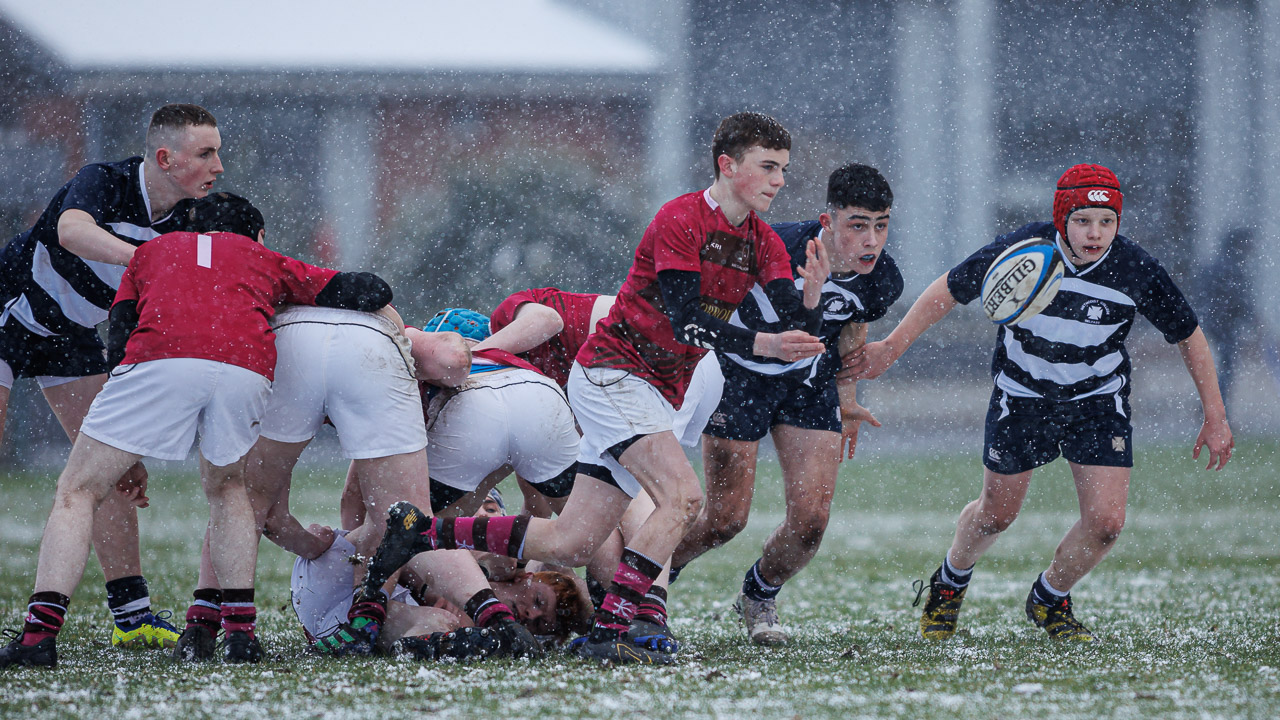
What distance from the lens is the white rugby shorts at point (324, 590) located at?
368 cm

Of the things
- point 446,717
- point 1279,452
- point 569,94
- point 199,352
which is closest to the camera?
point 446,717

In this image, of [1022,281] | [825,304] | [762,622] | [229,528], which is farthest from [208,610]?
[1022,281]

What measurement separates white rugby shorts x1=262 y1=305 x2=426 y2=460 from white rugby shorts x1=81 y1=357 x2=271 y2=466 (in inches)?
6.2

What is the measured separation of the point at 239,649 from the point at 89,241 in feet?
4.52

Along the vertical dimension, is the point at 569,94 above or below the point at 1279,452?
above


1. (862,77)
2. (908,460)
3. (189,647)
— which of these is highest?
(862,77)

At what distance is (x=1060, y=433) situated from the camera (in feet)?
13.4

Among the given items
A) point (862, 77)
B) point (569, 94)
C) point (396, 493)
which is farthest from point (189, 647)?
point (862, 77)

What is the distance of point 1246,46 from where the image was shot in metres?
18.5

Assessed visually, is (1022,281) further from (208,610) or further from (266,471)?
(208,610)

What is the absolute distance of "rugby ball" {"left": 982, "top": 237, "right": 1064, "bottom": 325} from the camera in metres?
3.86

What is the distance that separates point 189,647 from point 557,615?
113cm

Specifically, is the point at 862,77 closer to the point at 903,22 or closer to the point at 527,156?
the point at 903,22

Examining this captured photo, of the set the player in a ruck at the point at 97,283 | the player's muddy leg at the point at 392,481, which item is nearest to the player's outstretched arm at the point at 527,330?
the player's muddy leg at the point at 392,481
